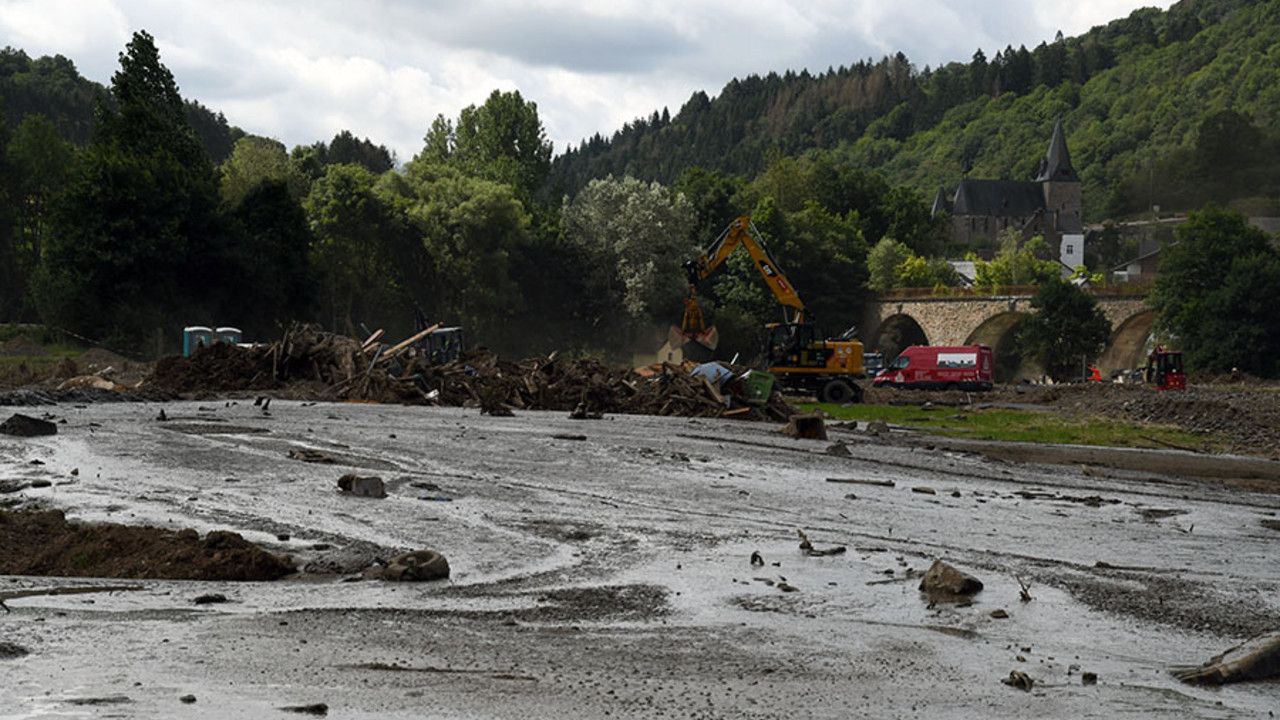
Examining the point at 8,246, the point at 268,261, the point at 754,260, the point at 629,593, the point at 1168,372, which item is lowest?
the point at 629,593

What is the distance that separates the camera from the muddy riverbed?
275 inches

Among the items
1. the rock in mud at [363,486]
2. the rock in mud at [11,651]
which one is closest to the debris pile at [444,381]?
the rock in mud at [363,486]

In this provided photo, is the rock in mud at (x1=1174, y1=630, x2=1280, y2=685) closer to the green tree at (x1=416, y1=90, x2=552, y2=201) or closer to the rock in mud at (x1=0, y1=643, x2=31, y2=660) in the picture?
the rock in mud at (x1=0, y1=643, x2=31, y2=660)

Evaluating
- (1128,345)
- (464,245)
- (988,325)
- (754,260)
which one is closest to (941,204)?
(988,325)

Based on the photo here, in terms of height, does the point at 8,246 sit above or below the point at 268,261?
above

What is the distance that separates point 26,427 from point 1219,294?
66.2 metres

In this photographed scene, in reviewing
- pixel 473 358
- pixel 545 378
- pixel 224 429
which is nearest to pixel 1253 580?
pixel 224 429

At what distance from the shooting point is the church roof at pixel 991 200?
194 meters

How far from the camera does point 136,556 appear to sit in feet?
34.2

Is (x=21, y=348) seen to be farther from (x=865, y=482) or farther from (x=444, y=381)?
(x=865, y=482)

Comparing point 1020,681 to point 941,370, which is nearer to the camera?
point 1020,681

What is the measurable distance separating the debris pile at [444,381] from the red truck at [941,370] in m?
28.6

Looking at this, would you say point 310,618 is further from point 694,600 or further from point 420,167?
point 420,167

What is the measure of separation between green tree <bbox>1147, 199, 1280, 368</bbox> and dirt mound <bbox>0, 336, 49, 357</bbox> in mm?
59654
